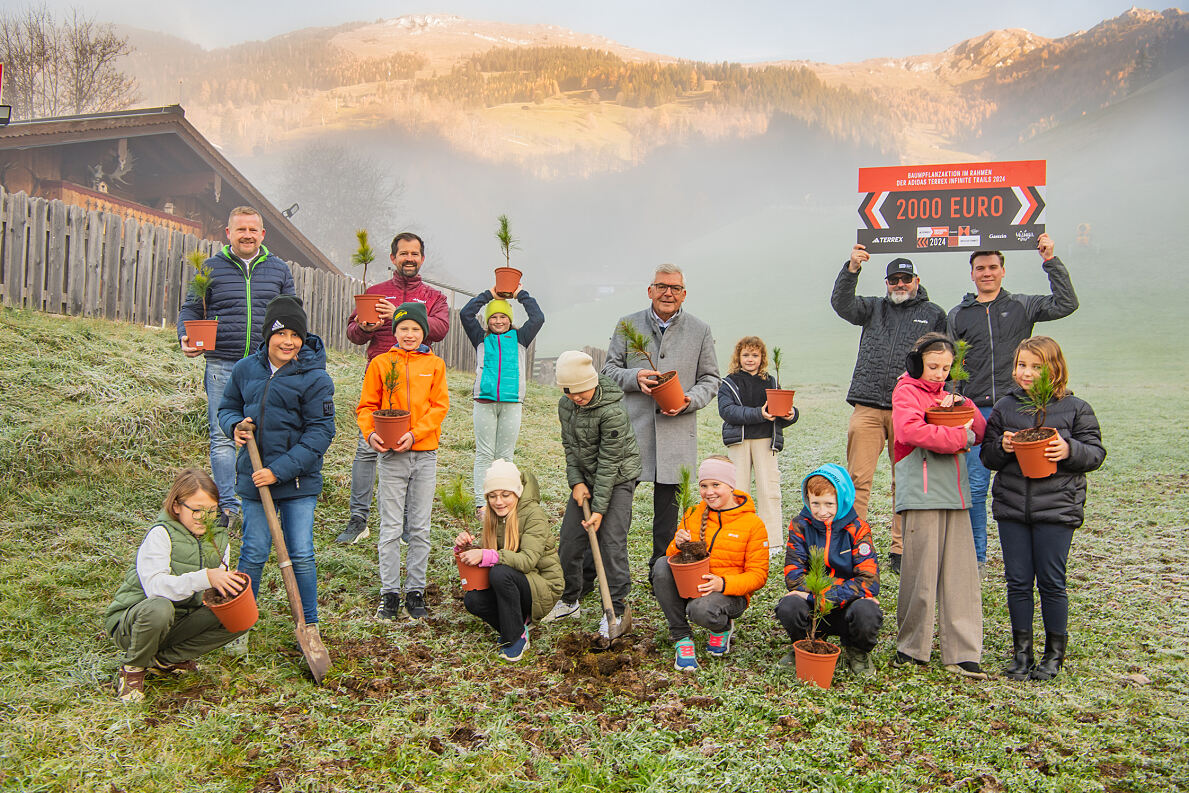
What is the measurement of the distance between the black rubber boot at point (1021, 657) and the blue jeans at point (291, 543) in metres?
3.57

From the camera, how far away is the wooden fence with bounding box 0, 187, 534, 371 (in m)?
8.48

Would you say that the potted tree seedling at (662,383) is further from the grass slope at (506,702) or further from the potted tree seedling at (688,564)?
the grass slope at (506,702)

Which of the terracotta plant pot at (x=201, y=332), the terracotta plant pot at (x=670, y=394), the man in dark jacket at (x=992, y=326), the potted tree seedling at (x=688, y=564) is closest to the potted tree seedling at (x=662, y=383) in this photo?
the terracotta plant pot at (x=670, y=394)

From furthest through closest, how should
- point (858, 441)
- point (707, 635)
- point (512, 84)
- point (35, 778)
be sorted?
point (512, 84) < point (858, 441) < point (707, 635) < point (35, 778)

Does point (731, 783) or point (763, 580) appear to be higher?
point (763, 580)

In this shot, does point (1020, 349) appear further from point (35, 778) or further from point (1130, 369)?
point (1130, 369)

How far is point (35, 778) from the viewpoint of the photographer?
2.65m

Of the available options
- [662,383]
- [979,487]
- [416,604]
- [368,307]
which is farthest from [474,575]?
[979,487]

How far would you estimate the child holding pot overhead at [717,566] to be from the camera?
388cm

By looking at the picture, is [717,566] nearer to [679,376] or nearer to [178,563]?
[679,376]

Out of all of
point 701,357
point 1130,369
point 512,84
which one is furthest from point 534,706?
point 512,84

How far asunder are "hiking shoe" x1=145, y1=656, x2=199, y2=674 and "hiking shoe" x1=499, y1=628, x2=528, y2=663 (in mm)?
1459

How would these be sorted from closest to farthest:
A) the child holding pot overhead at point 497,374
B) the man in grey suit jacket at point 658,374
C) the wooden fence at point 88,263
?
the man in grey suit jacket at point 658,374 < the child holding pot overhead at point 497,374 < the wooden fence at point 88,263

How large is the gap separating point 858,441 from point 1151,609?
204 centimetres
